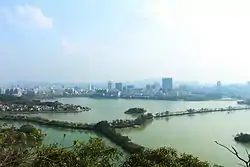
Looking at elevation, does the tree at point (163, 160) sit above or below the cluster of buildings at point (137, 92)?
below

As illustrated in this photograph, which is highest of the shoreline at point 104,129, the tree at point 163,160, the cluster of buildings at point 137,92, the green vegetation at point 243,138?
the cluster of buildings at point 137,92

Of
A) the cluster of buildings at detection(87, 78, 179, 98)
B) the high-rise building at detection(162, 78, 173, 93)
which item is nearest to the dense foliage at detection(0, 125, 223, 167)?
the cluster of buildings at detection(87, 78, 179, 98)

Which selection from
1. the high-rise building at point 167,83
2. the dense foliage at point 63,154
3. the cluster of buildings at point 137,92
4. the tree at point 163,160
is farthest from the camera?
the high-rise building at point 167,83

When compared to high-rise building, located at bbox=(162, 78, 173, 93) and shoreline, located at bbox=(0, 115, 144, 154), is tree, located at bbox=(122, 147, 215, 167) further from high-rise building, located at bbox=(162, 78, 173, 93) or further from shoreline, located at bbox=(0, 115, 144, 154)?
high-rise building, located at bbox=(162, 78, 173, 93)

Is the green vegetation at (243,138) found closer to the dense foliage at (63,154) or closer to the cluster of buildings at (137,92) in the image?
the dense foliage at (63,154)

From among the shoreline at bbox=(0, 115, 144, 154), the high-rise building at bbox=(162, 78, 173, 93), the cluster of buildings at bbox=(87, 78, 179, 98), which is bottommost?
the shoreline at bbox=(0, 115, 144, 154)

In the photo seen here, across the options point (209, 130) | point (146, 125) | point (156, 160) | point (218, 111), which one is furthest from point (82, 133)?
point (218, 111)

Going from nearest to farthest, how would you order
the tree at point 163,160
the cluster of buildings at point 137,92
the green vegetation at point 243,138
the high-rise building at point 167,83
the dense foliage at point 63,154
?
1. the dense foliage at point 63,154
2. the tree at point 163,160
3. the green vegetation at point 243,138
4. the cluster of buildings at point 137,92
5. the high-rise building at point 167,83

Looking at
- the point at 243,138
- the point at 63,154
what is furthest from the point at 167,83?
the point at 63,154

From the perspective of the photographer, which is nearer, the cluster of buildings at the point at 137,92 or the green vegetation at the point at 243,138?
the green vegetation at the point at 243,138

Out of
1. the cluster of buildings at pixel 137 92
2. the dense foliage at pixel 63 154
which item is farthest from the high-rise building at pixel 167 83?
the dense foliage at pixel 63 154
